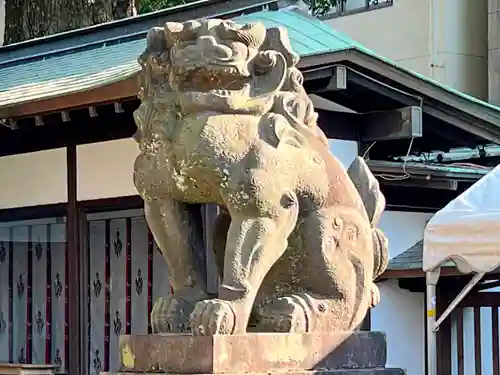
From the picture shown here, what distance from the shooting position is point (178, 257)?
4.75m

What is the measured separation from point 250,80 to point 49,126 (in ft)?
18.3

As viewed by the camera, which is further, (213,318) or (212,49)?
(212,49)

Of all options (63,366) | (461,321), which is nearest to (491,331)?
(461,321)

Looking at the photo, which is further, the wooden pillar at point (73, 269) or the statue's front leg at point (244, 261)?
the wooden pillar at point (73, 269)

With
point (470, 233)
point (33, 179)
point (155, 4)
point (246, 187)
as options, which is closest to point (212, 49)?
point (246, 187)

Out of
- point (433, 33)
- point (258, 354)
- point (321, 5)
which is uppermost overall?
point (321, 5)

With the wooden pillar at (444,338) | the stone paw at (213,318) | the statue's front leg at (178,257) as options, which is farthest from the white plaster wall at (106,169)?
the stone paw at (213,318)

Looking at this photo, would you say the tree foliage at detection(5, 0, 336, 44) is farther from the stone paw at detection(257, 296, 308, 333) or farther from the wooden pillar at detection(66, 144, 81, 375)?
the stone paw at detection(257, 296, 308, 333)

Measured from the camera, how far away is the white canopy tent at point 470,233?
6.67 metres

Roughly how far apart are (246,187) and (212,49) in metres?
0.58

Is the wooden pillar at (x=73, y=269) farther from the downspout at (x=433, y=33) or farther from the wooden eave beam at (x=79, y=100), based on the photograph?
the downspout at (x=433, y=33)

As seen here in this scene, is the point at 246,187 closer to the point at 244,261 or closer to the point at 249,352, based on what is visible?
the point at 244,261

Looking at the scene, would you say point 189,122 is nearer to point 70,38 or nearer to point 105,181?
point 105,181

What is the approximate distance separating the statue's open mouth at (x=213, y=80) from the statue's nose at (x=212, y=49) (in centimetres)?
5
